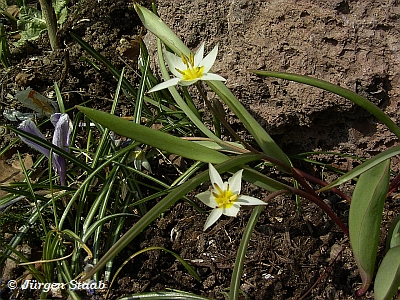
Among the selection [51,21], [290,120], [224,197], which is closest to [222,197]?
[224,197]

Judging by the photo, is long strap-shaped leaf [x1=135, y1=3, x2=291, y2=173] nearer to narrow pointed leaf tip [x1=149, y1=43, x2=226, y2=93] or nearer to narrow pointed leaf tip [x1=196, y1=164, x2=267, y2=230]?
narrow pointed leaf tip [x1=149, y1=43, x2=226, y2=93]

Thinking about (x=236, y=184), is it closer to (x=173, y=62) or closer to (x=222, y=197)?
(x=222, y=197)

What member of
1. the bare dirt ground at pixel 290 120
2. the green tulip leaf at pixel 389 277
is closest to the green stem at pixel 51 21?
the bare dirt ground at pixel 290 120

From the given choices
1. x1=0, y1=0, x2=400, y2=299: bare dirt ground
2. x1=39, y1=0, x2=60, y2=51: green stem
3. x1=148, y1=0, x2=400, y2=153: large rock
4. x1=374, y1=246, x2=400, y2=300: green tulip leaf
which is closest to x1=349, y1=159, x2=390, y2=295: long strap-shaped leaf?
x1=374, y1=246, x2=400, y2=300: green tulip leaf

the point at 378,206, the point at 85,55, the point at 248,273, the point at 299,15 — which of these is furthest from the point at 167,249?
the point at 85,55

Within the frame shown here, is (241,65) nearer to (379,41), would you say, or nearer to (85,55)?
(379,41)
